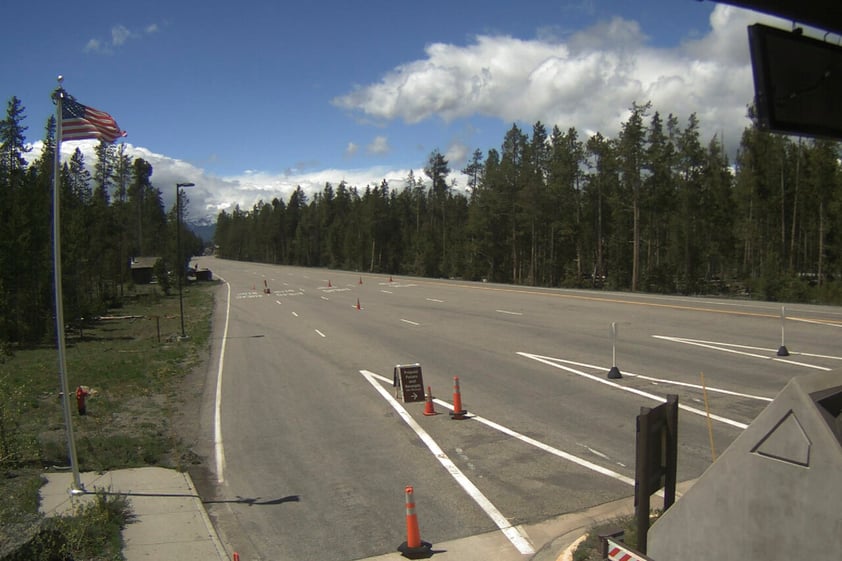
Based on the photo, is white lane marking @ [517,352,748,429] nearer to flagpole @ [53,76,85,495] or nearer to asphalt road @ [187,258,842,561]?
asphalt road @ [187,258,842,561]

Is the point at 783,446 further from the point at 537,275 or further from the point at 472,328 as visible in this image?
the point at 537,275

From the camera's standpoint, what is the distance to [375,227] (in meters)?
120

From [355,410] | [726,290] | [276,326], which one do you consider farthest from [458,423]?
[726,290]

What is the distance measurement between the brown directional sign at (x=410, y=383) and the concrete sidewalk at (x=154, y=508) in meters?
5.11

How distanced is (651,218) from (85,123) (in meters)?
70.6

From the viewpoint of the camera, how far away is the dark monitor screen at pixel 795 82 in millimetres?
4895

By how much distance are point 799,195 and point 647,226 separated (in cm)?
1663

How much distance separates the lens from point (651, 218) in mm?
72500

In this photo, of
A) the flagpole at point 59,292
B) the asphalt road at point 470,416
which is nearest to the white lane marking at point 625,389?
the asphalt road at point 470,416

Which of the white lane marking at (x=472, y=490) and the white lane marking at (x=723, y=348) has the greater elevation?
the white lane marking at (x=723, y=348)

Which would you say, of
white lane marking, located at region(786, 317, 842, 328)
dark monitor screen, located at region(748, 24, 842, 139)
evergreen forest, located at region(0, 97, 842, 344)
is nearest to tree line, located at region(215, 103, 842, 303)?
evergreen forest, located at region(0, 97, 842, 344)

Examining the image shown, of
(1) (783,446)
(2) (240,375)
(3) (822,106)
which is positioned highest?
(3) (822,106)

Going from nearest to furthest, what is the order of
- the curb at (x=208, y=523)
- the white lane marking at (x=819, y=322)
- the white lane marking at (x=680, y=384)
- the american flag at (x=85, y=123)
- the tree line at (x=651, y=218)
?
the curb at (x=208, y=523)
the american flag at (x=85, y=123)
the white lane marking at (x=680, y=384)
the white lane marking at (x=819, y=322)
the tree line at (x=651, y=218)

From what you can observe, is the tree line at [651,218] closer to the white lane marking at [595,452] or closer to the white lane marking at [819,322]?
the white lane marking at [819,322]
